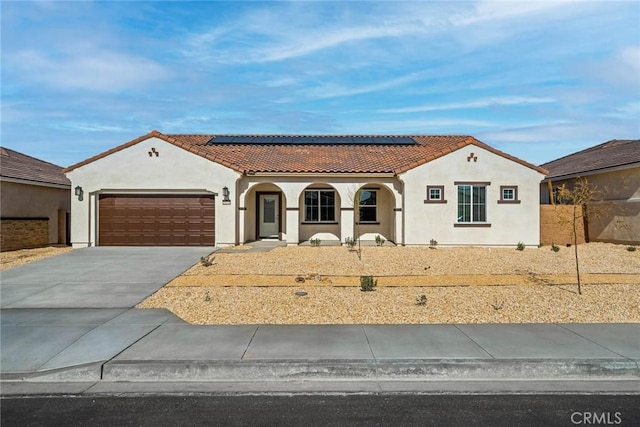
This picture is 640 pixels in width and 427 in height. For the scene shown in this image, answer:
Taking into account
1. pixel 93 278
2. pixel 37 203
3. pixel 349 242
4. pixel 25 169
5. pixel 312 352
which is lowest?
pixel 312 352

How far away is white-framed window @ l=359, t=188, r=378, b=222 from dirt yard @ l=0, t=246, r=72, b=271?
502 inches

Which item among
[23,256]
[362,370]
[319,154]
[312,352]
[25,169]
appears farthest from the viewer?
[319,154]

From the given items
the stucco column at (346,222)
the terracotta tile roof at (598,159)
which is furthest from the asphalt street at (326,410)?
the terracotta tile roof at (598,159)

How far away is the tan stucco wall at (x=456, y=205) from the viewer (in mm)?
18688

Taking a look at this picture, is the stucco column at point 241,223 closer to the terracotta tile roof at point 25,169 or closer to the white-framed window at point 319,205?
the white-framed window at point 319,205

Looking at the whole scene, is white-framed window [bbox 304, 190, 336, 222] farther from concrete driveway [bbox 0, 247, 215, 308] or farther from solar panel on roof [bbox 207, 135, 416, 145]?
concrete driveway [bbox 0, 247, 215, 308]

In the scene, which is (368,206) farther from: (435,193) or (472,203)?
(472,203)

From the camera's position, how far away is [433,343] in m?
6.78

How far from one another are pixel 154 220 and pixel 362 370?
15.0 m

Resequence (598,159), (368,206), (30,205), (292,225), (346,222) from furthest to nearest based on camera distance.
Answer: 1. (598,159)
2. (368,206)
3. (30,205)
4. (346,222)
5. (292,225)

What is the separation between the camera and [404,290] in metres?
10.5

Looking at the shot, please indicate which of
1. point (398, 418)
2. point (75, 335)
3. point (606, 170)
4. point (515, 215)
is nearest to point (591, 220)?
point (606, 170)

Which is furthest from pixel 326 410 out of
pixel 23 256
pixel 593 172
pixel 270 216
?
pixel 593 172
